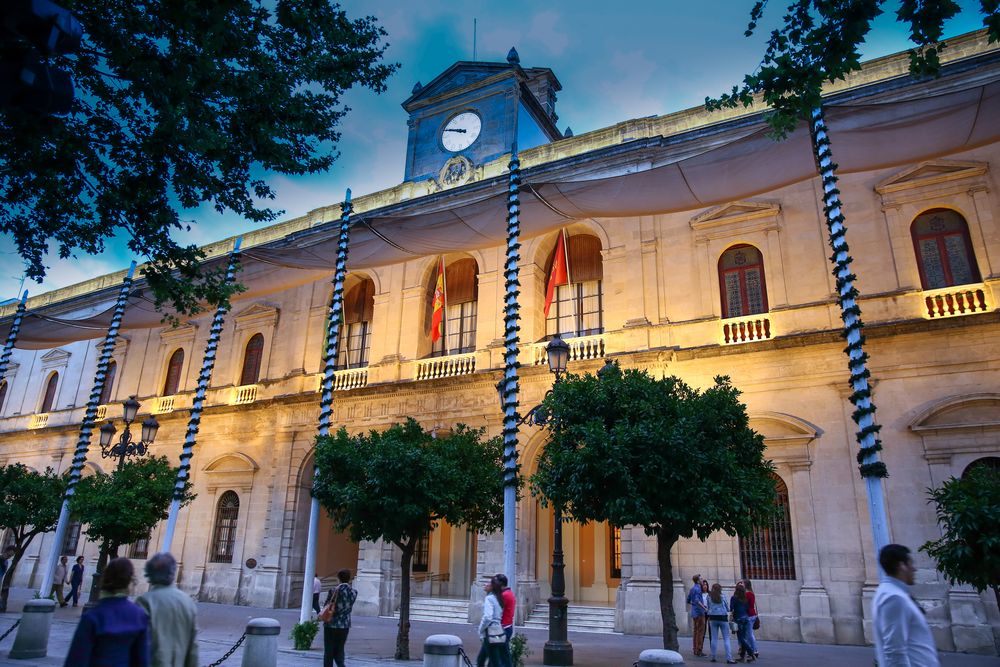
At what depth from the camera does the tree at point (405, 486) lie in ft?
36.9

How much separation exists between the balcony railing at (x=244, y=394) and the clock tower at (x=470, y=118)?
932 centimetres

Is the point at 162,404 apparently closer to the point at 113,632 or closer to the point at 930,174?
the point at 113,632

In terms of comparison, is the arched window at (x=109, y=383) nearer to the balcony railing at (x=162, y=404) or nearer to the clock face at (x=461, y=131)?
the balcony railing at (x=162, y=404)

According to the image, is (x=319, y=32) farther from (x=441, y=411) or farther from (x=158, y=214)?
(x=441, y=411)

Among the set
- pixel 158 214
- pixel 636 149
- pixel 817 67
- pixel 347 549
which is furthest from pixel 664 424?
pixel 347 549

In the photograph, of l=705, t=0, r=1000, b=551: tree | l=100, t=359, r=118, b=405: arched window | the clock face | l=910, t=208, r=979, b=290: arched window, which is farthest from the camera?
l=100, t=359, r=118, b=405: arched window

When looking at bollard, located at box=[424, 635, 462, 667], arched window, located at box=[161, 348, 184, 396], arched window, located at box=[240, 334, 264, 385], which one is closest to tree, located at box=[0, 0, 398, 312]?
bollard, located at box=[424, 635, 462, 667]

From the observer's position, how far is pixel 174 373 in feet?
89.0

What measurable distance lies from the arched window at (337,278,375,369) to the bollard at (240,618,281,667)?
14.1 metres

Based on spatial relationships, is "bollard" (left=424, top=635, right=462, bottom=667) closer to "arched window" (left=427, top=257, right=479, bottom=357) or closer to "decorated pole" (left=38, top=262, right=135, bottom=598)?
"decorated pole" (left=38, top=262, right=135, bottom=598)

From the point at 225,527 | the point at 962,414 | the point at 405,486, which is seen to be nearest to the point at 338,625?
the point at 405,486

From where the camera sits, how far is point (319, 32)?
10.4 metres

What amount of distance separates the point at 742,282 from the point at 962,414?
18.2ft

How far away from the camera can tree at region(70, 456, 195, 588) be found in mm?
15102
